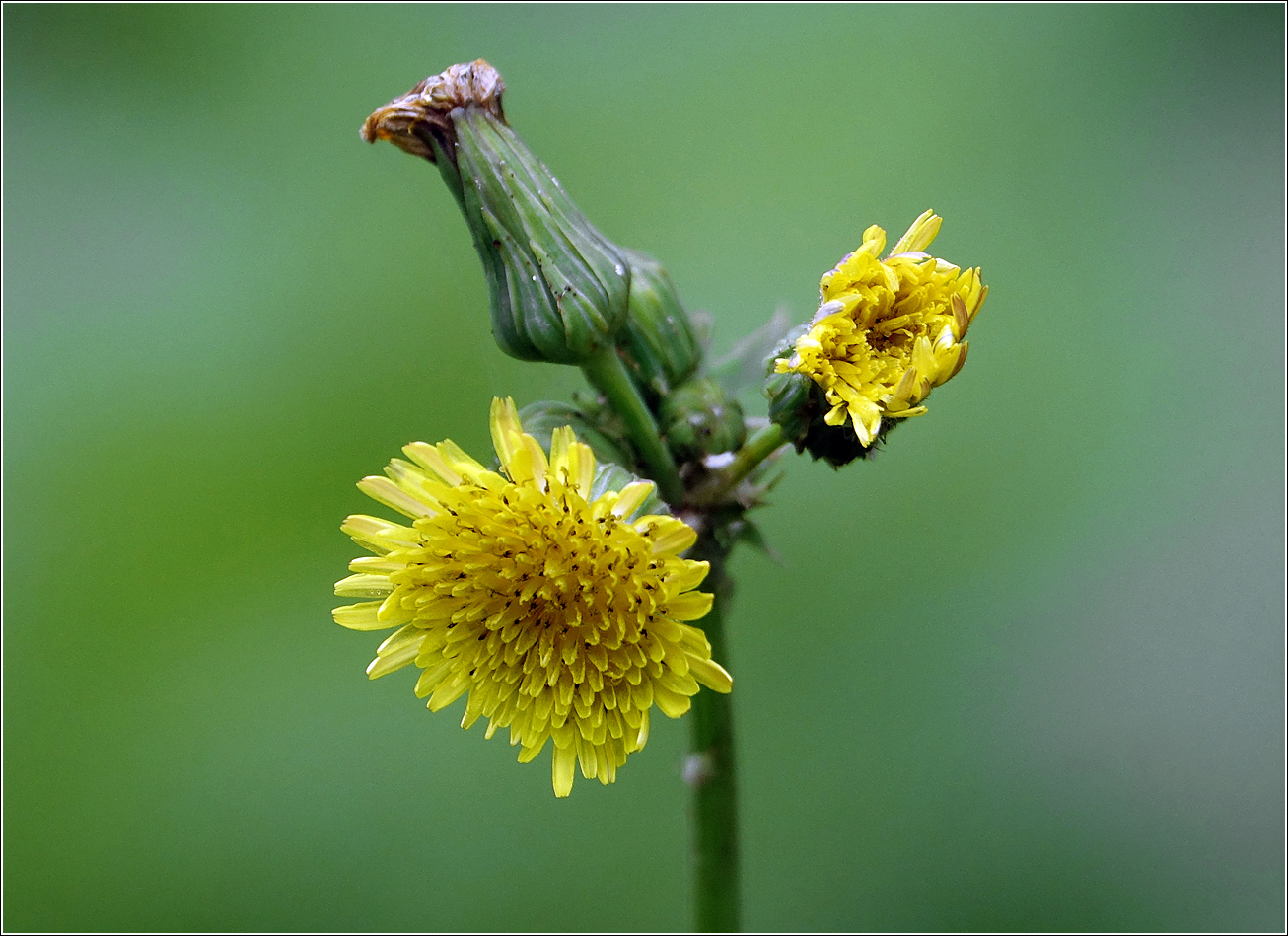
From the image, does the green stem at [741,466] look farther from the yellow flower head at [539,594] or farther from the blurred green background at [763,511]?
the blurred green background at [763,511]

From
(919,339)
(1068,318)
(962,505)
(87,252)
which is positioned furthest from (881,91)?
(87,252)

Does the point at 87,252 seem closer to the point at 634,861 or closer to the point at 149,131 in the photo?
the point at 149,131

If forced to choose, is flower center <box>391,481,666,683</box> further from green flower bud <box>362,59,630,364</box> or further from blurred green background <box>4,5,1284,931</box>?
blurred green background <box>4,5,1284,931</box>

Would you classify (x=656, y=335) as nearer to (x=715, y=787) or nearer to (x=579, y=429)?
(x=579, y=429)

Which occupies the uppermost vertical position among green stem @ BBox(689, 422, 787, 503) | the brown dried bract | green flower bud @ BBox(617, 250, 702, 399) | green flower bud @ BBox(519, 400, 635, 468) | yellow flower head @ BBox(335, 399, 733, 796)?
the brown dried bract

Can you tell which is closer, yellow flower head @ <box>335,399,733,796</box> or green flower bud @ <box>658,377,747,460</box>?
yellow flower head @ <box>335,399,733,796</box>

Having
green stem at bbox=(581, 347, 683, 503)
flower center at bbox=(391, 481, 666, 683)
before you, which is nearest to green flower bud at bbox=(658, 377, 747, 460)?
green stem at bbox=(581, 347, 683, 503)
